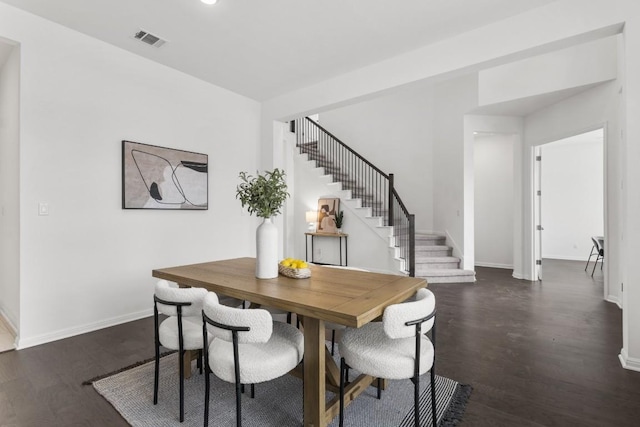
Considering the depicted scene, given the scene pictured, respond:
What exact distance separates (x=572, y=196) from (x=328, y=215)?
243 inches

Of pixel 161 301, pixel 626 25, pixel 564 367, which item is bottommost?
pixel 564 367

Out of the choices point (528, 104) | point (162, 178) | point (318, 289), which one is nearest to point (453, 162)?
point (528, 104)

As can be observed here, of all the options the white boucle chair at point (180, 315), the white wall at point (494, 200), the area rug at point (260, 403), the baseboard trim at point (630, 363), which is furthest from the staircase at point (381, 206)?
the white boucle chair at point (180, 315)

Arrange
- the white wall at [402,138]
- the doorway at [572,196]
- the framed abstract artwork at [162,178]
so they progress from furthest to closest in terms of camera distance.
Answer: the doorway at [572,196] → the white wall at [402,138] → the framed abstract artwork at [162,178]

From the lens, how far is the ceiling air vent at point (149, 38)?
313 cm

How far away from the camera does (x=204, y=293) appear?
1.88 m

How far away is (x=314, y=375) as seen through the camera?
5.47 ft

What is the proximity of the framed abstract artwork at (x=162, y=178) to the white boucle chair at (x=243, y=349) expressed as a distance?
93.3 inches

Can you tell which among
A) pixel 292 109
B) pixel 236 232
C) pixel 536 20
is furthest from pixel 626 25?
pixel 236 232

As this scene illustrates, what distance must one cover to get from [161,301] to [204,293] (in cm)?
26

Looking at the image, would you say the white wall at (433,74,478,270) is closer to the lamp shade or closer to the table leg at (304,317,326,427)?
the lamp shade

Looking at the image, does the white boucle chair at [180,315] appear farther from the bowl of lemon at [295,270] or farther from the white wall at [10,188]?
the white wall at [10,188]

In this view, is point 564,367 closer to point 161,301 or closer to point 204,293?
point 204,293

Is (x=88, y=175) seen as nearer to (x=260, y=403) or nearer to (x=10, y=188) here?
(x=10, y=188)
